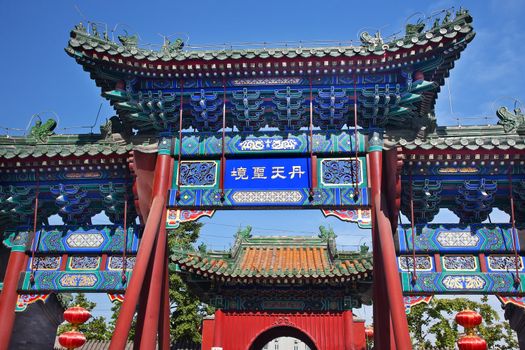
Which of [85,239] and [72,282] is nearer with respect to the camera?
[72,282]

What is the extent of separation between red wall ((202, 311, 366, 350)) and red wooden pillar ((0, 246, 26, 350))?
8.02 m

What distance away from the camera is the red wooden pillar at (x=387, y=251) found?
25.2ft

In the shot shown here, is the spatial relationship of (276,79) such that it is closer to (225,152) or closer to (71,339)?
(225,152)

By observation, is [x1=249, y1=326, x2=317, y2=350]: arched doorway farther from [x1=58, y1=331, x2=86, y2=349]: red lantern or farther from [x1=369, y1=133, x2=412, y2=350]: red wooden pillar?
[x1=58, y1=331, x2=86, y2=349]: red lantern

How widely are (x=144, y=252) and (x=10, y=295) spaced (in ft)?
11.9

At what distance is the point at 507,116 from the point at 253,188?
5.50m

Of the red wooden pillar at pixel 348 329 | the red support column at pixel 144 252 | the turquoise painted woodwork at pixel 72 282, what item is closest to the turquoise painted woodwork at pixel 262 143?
the red support column at pixel 144 252

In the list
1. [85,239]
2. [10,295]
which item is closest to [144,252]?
[85,239]

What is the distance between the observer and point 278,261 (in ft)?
64.4

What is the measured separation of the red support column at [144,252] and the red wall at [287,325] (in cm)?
863

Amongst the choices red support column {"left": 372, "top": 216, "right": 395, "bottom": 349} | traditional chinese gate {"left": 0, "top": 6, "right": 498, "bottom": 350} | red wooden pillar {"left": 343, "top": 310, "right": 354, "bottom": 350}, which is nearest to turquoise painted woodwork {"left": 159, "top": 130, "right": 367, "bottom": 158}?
traditional chinese gate {"left": 0, "top": 6, "right": 498, "bottom": 350}

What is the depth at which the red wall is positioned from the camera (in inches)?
654

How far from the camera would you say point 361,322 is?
17.6 meters

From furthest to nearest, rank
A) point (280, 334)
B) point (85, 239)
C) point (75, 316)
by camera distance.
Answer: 1. point (280, 334)
2. point (85, 239)
3. point (75, 316)
